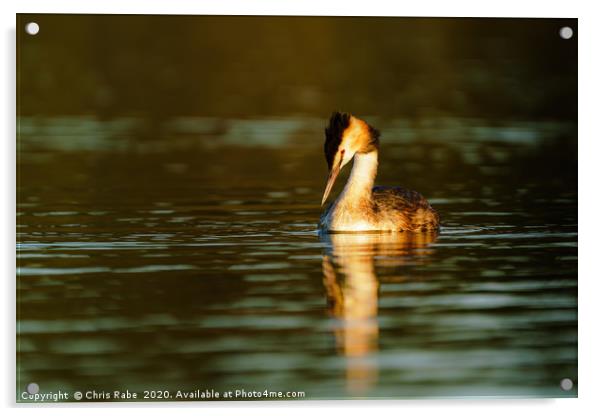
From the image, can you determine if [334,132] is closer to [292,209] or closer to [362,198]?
[362,198]

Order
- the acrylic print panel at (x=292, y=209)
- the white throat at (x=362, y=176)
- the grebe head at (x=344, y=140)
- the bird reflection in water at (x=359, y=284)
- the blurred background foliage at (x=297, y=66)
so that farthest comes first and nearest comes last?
the white throat at (x=362, y=176)
the grebe head at (x=344, y=140)
the blurred background foliage at (x=297, y=66)
the acrylic print panel at (x=292, y=209)
the bird reflection in water at (x=359, y=284)

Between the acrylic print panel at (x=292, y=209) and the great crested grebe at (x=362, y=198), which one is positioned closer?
the acrylic print panel at (x=292, y=209)

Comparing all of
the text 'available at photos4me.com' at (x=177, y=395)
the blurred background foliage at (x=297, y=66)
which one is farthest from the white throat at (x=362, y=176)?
the text 'available at photos4me.com' at (x=177, y=395)

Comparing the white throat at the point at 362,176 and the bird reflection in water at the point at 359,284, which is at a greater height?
the white throat at the point at 362,176

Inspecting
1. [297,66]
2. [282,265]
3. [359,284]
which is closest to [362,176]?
[297,66]

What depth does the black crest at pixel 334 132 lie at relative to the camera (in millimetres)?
15523

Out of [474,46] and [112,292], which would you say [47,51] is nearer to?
[112,292]

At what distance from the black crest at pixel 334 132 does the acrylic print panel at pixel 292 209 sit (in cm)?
2

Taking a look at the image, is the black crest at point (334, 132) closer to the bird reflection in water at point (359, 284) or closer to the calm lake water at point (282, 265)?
the calm lake water at point (282, 265)

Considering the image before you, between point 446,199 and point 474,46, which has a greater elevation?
point 474,46

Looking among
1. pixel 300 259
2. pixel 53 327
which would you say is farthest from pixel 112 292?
pixel 300 259

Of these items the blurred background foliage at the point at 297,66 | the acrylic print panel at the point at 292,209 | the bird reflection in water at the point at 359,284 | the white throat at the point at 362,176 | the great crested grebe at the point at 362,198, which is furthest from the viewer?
the white throat at the point at 362,176

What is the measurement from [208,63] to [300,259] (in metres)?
2.44

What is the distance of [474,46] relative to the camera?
44.9 ft
